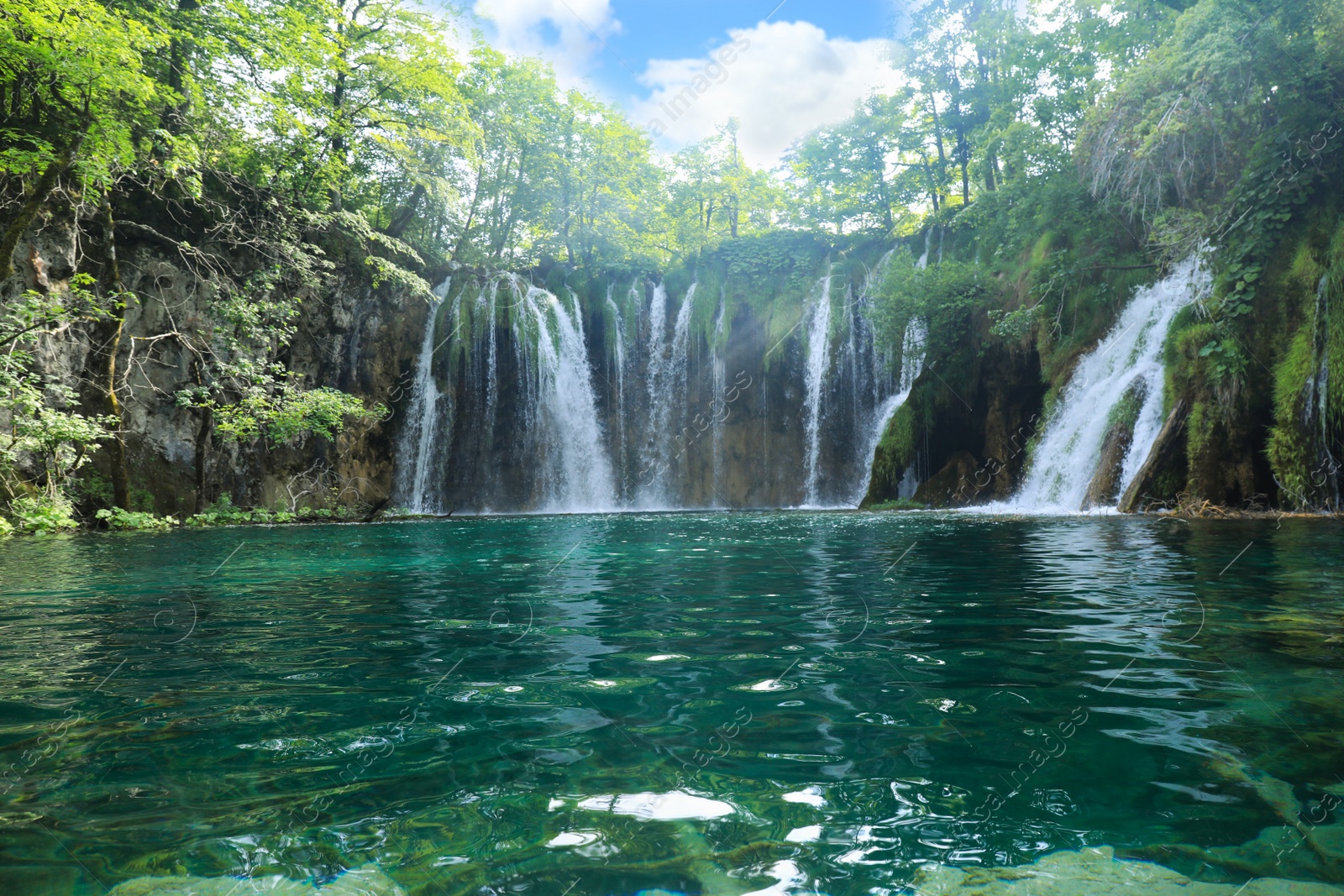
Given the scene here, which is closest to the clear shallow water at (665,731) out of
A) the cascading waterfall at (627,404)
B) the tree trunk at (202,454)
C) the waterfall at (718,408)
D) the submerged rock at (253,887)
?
the submerged rock at (253,887)

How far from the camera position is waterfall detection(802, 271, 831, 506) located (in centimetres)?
2502

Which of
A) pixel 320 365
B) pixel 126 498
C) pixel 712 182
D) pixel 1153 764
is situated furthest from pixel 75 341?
pixel 712 182

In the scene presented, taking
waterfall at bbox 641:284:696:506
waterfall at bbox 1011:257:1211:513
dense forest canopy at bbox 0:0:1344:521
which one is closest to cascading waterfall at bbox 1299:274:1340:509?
dense forest canopy at bbox 0:0:1344:521

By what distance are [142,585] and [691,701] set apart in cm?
565

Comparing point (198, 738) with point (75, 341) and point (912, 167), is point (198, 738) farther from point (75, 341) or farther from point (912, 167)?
point (912, 167)

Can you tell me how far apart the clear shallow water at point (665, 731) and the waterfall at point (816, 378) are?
1953cm

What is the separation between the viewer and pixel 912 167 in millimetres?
31250

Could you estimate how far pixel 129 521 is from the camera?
15.0m

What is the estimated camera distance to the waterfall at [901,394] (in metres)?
21.5

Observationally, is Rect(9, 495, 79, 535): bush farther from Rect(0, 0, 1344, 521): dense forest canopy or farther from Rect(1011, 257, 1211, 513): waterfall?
Rect(1011, 257, 1211, 513): waterfall

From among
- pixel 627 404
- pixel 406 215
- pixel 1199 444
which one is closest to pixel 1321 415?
pixel 1199 444

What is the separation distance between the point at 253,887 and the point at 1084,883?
1667 mm

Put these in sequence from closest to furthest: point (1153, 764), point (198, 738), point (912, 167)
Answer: point (1153, 764), point (198, 738), point (912, 167)

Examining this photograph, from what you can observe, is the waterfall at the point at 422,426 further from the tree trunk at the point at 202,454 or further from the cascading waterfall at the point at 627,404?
the tree trunk at the point at 202,454
